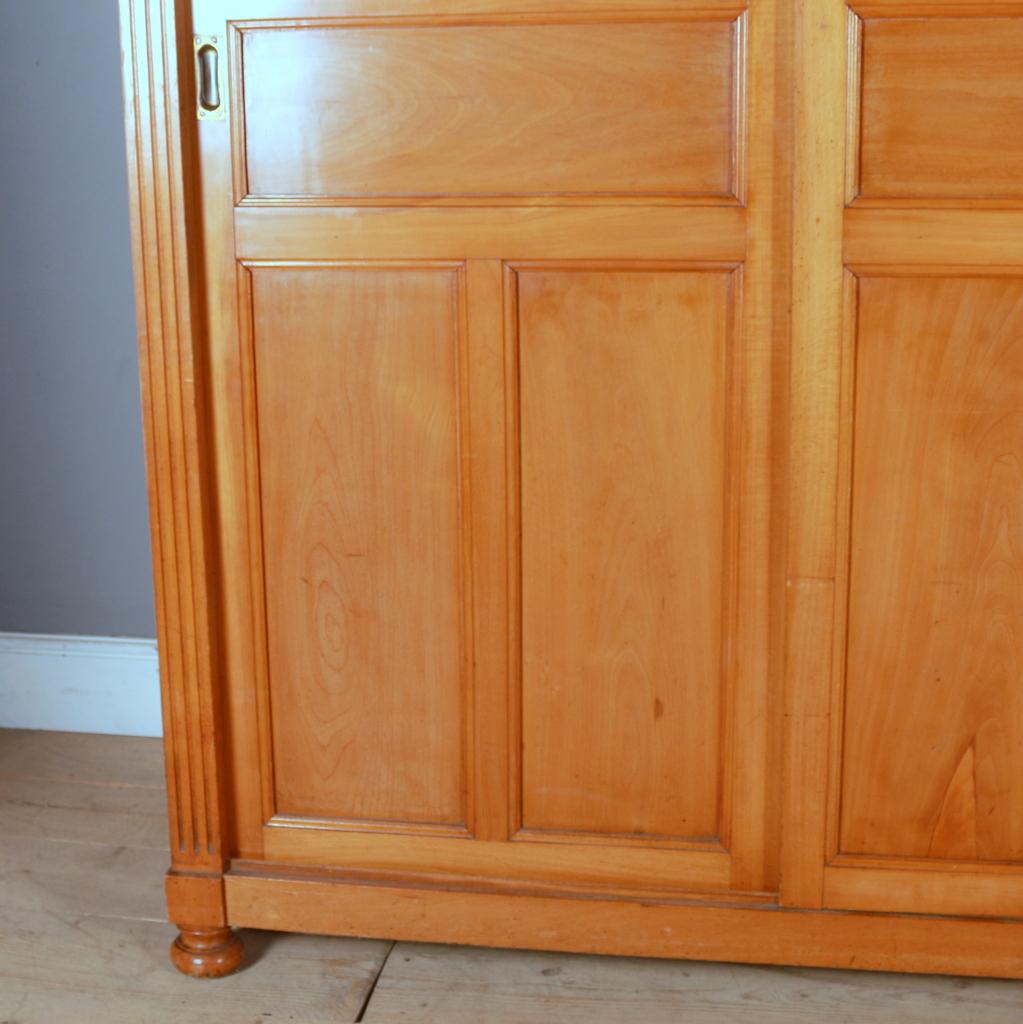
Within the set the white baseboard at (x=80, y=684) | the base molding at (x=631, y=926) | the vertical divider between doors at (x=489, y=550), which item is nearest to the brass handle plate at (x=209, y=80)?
the vertical divider between doors at (x=489, y=550)

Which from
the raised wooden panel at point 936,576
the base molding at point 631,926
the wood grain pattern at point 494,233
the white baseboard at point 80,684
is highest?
the wood grain pattern at point 494,233

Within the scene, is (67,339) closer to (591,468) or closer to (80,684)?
(80,684)

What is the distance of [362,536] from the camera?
169 centimetres

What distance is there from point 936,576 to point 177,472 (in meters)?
0.95

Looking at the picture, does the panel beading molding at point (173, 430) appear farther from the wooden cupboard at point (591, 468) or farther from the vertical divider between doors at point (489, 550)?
the vertical divider between doors at point (489, 550)

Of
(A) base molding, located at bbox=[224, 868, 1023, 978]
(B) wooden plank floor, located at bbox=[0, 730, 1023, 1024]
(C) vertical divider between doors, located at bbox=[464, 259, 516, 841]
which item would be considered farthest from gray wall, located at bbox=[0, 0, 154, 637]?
(C) vertical divider between doors, located at bbox=[464, 259, 516, 841]

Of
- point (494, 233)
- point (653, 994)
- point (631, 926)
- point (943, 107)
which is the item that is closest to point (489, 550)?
point (494, 233)

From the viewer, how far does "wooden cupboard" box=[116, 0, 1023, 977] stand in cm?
154

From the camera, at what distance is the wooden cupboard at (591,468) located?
5.04 feet

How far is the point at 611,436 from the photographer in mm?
1621

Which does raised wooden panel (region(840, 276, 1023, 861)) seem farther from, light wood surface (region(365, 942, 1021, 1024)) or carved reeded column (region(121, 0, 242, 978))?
carved reeded column (region(121, 0, 242, 978))

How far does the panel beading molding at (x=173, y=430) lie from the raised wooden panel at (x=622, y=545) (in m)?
0.41

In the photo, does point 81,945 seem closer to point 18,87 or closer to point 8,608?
point 8,608

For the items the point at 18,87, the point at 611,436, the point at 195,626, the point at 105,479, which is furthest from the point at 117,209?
the point at 611,436
